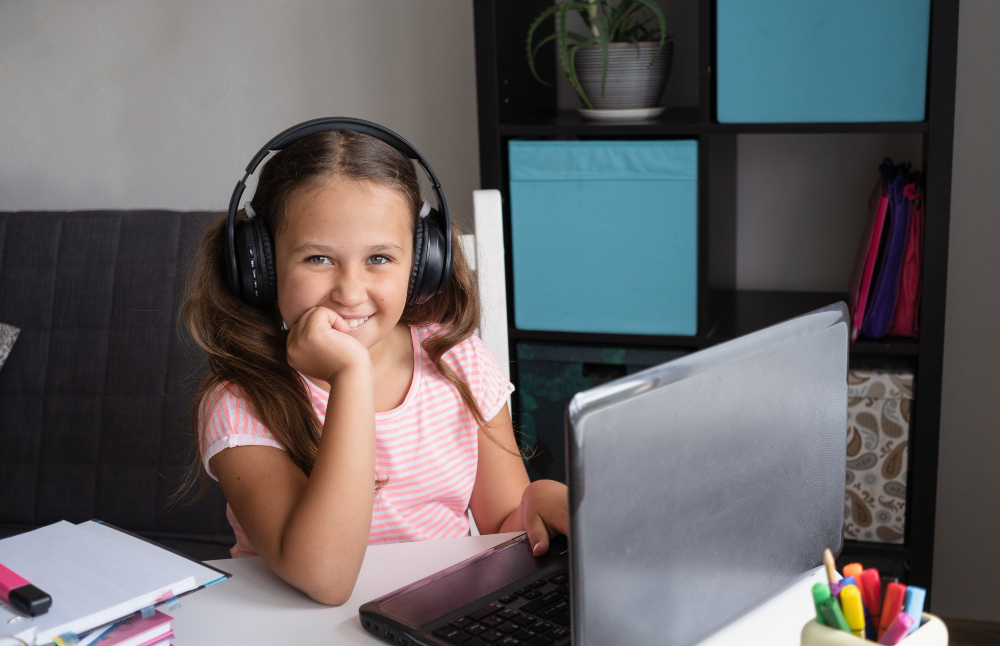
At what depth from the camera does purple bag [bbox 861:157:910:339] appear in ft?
5.25

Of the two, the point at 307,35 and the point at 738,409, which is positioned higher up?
the point at 307,35

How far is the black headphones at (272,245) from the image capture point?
0.95 m

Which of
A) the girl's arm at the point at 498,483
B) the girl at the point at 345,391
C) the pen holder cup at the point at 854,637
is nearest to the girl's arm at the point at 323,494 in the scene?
the girl at the point at 345,391

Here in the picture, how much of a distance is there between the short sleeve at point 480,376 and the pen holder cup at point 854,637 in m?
0.65

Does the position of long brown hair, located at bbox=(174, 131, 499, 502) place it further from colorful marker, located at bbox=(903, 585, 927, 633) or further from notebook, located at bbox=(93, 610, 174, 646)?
colorful marker, located at bbox=(903, 585, 927, 633)

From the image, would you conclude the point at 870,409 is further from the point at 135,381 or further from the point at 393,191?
the point at 135,381

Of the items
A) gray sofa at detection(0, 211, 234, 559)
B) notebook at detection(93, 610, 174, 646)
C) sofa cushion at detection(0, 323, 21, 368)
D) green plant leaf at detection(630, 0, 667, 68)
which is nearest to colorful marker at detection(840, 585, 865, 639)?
notebook at detection(93, 610, 174, 646)

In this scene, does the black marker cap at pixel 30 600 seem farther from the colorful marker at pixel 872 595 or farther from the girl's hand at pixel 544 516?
the colorful marker at pixel 872 595

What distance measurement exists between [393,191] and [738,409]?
534 mm

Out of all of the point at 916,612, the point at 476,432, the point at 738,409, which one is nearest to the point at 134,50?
the point at 476,432

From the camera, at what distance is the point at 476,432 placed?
117 cm

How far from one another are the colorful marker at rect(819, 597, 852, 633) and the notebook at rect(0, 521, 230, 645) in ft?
1.36

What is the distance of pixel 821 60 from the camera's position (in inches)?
60.9

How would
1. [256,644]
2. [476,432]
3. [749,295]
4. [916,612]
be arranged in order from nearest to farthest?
[916,612] < [256,644] < [476,432] < [749,295]
